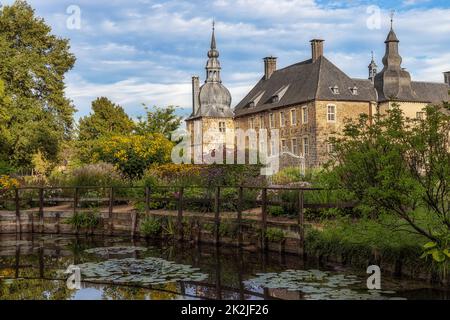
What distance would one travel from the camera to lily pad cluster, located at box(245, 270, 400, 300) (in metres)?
8.67

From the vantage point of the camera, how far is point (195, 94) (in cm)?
6325

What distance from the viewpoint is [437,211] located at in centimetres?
894

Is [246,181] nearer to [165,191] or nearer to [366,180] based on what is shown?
[165,191]

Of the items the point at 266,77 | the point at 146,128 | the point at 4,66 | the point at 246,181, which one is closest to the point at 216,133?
the point at 266,77

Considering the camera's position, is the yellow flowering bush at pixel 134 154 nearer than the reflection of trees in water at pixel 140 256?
No

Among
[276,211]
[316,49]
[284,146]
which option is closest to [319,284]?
[276,211]

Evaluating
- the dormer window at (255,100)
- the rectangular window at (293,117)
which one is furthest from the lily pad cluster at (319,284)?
the dormer window at (255,100)

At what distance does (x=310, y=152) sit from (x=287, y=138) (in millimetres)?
3641

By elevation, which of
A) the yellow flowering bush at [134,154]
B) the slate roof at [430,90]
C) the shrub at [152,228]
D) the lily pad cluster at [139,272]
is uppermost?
the slate roof at [430,90]

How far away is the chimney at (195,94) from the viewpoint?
6096cm

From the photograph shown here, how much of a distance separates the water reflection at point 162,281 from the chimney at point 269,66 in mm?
41847

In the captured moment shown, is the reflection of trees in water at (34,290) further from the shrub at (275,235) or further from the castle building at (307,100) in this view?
the castle building at (307,100)

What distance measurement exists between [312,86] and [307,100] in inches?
62.0

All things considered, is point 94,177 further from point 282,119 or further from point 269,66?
point 269,66
